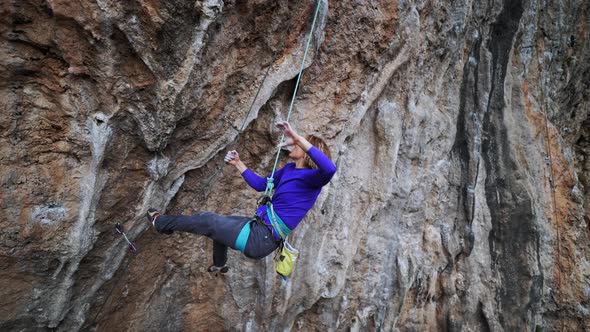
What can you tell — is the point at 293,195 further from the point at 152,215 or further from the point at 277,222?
the point at 152,215

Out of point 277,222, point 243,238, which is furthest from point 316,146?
point 243,238

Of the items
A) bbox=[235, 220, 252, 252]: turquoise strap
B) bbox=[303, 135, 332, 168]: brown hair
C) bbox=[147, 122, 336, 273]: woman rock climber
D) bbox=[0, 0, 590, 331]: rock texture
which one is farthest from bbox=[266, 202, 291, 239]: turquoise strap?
bbox=[0, 0, 590, 331]: rock texture

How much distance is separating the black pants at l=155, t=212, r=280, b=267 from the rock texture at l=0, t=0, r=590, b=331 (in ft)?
1.78

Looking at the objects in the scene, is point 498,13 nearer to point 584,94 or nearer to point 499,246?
point 584,94

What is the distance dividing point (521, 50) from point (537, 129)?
1315 mm

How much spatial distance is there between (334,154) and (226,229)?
171 cm

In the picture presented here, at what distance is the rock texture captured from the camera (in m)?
3.11

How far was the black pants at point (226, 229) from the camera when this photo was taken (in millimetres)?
3320

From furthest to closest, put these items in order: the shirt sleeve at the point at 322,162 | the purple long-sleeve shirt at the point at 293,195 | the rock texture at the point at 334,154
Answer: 1. the purple long-sleeve shirt at the point at 293,195
2. the rock texture at the point at 334,154
3. the shirt sleeve at the point at 322,162

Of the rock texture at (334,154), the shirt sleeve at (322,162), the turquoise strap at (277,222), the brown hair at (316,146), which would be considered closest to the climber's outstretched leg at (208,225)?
the turquoise strap at (277,222)

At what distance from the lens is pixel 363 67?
4.50 metres

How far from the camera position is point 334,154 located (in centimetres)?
452

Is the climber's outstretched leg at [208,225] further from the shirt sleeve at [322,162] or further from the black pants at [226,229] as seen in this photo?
the shirt sleeve at [322,162]

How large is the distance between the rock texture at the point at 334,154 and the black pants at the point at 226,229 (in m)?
0.54
